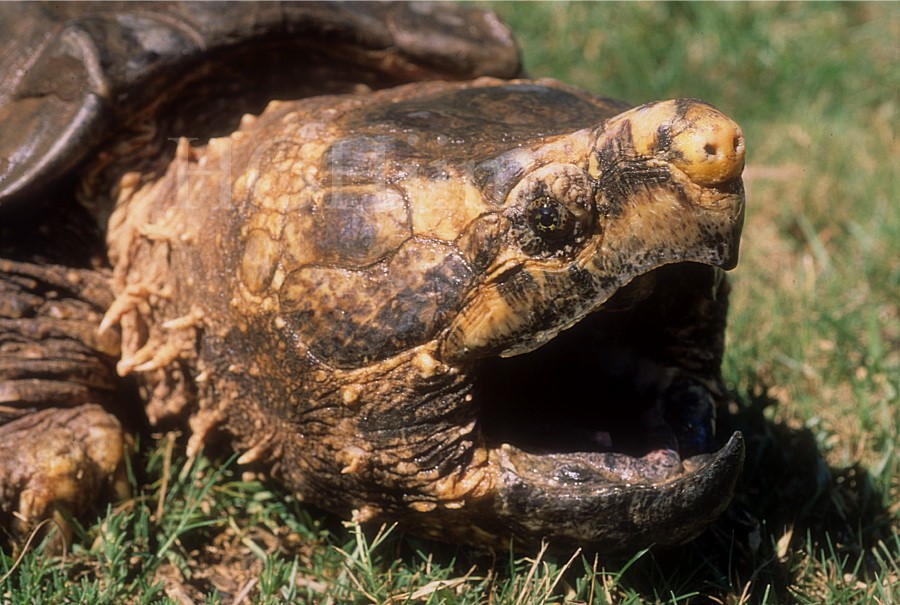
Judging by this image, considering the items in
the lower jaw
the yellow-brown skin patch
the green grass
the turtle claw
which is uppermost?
the yellow-brown skin patch

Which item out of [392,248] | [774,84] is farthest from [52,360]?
[774,84]

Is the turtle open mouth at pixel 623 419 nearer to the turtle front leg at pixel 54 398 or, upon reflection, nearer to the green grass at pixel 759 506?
the green grass at pixel 759 506

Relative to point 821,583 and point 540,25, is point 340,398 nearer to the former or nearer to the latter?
point 821,583

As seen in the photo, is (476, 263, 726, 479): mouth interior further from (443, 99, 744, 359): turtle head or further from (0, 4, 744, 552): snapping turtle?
(443, 99, 744, 359): turtle head

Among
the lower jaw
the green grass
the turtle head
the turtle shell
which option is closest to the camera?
the turtle head

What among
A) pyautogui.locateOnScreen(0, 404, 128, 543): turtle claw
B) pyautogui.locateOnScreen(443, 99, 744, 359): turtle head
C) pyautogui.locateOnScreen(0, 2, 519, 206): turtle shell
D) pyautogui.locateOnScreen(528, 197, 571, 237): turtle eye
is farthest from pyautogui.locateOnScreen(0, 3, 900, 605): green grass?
pyautogui.locateOnScreen(0, 2, 519, 206): turtle shell

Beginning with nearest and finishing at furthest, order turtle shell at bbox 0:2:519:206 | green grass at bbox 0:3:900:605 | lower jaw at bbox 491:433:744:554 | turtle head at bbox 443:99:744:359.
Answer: turtle head at bbox 443:99:744:359 < lower jaw at bbox 491:433:744:554 < green grass at bbox 0:3:900:605 < turtle shell at bbox 0:2:519:206

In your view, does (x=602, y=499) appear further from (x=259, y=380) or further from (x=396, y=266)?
(x=259, y=380)

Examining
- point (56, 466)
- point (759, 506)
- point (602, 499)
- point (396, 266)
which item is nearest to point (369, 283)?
point (396, 266)

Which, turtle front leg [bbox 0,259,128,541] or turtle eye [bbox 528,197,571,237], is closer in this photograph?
turtle eye [bbox 528,197,571,237]
